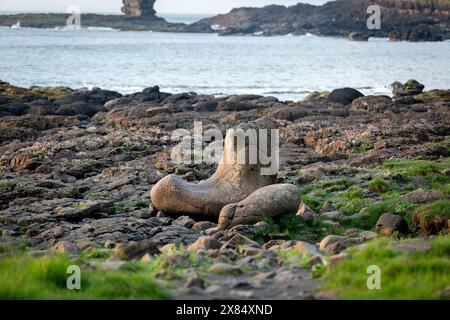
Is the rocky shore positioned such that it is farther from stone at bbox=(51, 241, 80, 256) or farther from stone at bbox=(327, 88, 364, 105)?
stone at bbox=(327, 88, 364, 105)

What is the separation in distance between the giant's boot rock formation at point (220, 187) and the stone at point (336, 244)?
4256 millimetres

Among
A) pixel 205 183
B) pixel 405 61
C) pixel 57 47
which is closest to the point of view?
pixel 205 183

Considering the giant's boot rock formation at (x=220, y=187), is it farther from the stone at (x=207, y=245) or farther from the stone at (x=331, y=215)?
the stone at (x=207, y=245)

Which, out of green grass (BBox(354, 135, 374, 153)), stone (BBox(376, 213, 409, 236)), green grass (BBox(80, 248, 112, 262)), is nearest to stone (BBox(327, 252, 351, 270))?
green grass (BBox(80, 248, 112, 262))

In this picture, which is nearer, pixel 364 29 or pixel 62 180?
pixel 62 180

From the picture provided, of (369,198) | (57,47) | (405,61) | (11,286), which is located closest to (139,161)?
(369,198)

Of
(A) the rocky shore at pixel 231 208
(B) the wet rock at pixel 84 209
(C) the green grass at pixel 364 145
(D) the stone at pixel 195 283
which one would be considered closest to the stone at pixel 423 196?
→ (A) the rocky shore at pixel 231 208

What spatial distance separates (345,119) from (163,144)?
10418mm

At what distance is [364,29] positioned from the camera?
196 meters

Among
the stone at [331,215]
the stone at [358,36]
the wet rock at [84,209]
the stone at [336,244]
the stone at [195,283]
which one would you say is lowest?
the wet rock at [84,209]

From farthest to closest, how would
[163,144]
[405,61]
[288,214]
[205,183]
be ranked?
[405,61]
[163,144]
[205,183]
[288,214]

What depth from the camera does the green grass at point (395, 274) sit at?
363 inches

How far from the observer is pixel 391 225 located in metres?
16.6
